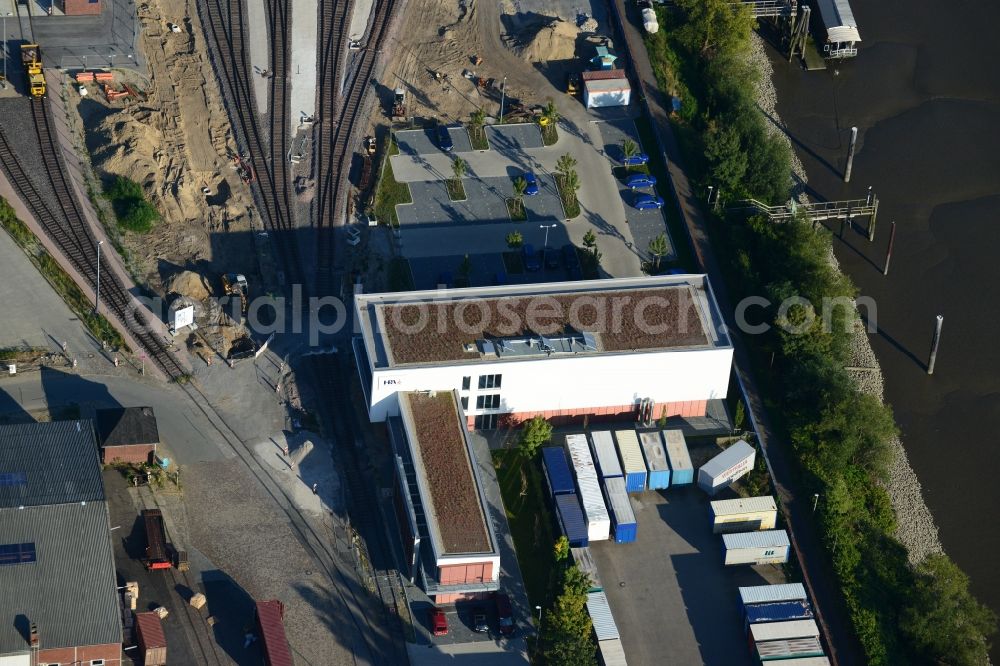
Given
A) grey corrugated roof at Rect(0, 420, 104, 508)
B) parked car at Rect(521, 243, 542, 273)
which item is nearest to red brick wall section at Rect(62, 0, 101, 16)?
parked car at Rect(521, 243, 542, 273)

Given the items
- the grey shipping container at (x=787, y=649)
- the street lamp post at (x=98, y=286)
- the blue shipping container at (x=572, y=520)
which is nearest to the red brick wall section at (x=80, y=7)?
the street lamp post at (x=98, y=286)

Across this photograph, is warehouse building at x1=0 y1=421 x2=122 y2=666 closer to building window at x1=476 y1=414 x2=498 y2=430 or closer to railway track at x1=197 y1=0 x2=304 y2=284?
building window at x1=476 y1=414 x2=498 y2=430

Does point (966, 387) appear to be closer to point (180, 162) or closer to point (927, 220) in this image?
point (927, 220)

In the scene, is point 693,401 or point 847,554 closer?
point 847,554

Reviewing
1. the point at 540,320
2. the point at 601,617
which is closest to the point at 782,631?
the point at 601,617

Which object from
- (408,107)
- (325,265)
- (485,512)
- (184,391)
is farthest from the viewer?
(408,107)

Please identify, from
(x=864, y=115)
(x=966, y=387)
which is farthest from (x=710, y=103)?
(x=966, y=387)

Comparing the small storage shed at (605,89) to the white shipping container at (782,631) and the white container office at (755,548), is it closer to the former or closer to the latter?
the white container office at (755,548)
